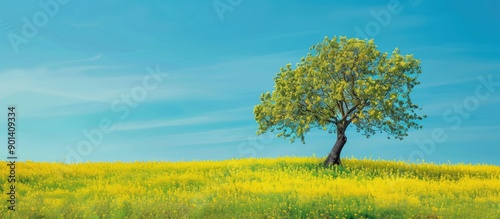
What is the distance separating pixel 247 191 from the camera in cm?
2370

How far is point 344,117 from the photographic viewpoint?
34.9 m

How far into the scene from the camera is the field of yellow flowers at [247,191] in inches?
737

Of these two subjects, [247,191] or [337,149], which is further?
[337,149]

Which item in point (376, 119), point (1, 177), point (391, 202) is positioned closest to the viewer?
point (391, 202)

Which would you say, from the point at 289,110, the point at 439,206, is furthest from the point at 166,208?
the point at 289,110

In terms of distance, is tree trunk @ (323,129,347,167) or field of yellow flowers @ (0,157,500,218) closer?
field of yellow flowers @ (0,157,500,218)

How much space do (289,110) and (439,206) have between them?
1488cm

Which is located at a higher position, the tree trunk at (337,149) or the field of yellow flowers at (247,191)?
the tree trunk at (337,149)

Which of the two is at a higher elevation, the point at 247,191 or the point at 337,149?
the point at 337,149

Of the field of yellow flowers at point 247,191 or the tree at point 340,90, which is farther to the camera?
the tree at point 340,90

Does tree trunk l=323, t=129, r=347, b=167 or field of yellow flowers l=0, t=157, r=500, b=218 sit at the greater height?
tree trunk l=323, t=129, r=347, b=167

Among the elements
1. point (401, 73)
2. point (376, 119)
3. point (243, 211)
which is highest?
point (401, 73)

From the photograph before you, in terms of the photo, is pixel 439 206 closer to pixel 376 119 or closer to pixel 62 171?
pixel 376 119

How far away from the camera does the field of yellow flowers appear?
18719 millimetres
